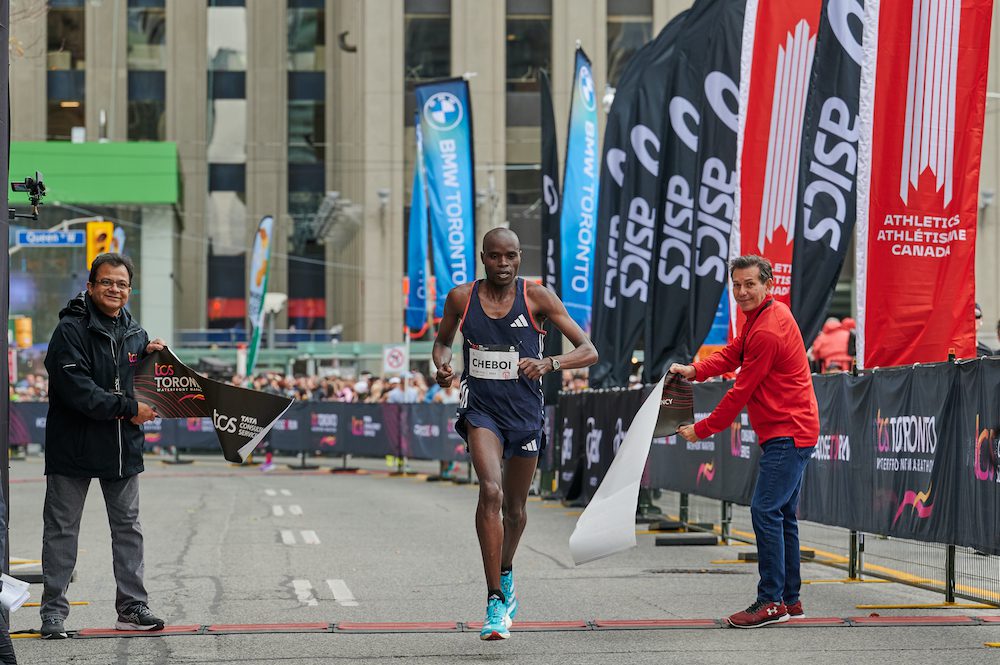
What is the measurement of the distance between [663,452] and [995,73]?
3897cm

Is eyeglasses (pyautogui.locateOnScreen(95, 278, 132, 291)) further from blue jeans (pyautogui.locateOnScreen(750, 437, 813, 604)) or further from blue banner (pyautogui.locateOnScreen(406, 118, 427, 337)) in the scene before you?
blue banner (pyautogui.locateOnScreen(406, 118, 427, 337))

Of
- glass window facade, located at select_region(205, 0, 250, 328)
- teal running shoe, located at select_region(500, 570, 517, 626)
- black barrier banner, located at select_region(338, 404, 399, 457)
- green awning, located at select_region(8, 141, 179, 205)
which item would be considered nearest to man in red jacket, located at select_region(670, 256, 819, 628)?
teal running shoe, located at select_region(500, 570, 517, 626)

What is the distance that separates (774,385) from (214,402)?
309cm

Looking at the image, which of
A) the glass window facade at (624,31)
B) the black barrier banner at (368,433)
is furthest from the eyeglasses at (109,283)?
the glass window facade at (624,31)

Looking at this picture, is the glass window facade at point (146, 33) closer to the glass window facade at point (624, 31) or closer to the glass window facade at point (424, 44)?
the glass window facade at point (424, 44)

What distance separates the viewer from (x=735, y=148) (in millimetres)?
15953

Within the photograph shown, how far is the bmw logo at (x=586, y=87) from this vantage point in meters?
23.3

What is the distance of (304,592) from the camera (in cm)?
1074

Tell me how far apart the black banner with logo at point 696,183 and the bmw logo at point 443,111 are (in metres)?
11.7

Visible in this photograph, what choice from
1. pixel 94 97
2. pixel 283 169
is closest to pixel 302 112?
pixel 283 169

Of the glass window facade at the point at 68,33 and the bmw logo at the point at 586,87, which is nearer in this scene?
the bmw logo at the point at 586,87

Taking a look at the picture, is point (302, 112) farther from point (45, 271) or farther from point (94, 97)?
point (45, 271)

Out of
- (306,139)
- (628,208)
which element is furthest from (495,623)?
(306,139)

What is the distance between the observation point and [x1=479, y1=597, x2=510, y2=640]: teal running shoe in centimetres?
799
